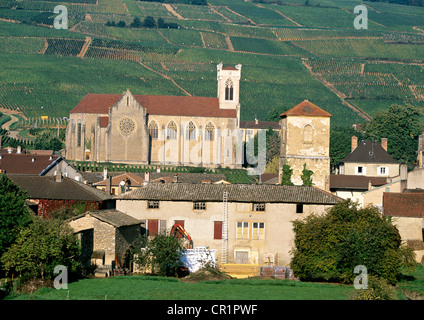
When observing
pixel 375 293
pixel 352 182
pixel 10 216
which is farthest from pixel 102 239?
pixel 352 182

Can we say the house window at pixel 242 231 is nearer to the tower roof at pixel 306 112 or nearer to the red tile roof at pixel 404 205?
the red tile roof at pixel 404 205

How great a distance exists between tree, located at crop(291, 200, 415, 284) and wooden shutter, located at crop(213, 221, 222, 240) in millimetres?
4971

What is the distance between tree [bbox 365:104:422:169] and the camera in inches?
4471

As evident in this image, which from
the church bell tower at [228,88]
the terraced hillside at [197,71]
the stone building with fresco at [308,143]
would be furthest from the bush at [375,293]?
the terraced hillside at [197,71]

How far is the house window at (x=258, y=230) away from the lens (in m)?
49.9

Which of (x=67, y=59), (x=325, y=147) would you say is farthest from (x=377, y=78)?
(x=325, y=147)

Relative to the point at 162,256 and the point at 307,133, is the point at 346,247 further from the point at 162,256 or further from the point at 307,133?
the point at 307,133

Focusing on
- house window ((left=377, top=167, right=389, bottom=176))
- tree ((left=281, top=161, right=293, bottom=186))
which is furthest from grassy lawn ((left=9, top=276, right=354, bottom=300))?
house window ((left=377, top=167, right=389, bottom=176))

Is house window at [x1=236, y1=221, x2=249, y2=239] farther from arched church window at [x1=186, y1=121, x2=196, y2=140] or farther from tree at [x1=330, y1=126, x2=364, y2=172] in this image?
arched church window at [x1=186, y1=121, x2=196, y2=140]

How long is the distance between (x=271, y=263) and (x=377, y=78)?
5213 inches

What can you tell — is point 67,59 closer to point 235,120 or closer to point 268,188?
point 235,120

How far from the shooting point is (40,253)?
3781 centimetres

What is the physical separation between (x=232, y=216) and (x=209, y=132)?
70.6 meters

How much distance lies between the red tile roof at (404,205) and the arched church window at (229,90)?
67.4 meters
